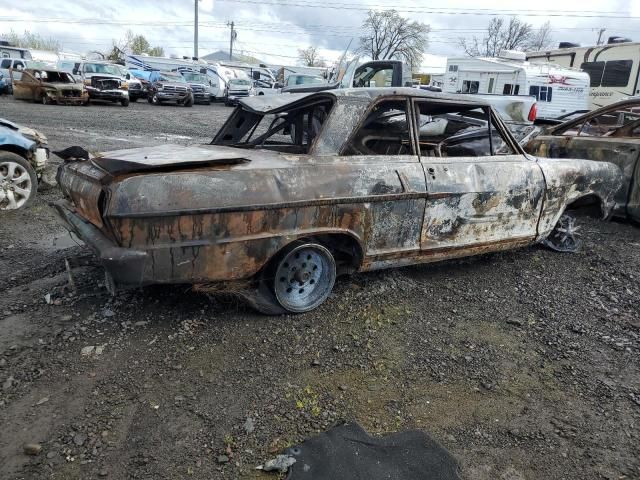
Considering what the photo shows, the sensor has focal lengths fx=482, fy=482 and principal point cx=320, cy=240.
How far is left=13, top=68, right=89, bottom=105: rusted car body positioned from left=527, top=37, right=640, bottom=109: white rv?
19.2 m

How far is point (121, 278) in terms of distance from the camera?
2758mm

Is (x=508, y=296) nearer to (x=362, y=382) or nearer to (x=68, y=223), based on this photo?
(x=362, y=382)

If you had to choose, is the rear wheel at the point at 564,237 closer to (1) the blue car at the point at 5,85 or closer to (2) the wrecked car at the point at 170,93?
(2) the wrecked car at the point at 170,93

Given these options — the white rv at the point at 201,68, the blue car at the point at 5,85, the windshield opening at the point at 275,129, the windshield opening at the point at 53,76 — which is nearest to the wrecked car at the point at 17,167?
the windshield opening at the point at 275,129

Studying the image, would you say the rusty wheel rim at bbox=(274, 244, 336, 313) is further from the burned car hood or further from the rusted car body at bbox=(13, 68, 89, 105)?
the rusted car body at bbox=(13, 68, 89, 105)

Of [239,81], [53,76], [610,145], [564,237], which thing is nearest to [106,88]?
[53,76]

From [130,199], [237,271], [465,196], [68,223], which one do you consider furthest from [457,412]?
[68,223]

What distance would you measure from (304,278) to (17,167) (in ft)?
13.3

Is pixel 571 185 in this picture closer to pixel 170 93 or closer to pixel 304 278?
pixel 304 278

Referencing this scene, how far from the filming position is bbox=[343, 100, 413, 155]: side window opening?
12.0 feet

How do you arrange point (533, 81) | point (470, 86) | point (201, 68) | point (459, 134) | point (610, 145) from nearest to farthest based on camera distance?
point (459, 134) < point (610, 145) < point (533, 81) < point (470, 86) < point (201, 68)

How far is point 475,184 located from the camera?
3814 mm

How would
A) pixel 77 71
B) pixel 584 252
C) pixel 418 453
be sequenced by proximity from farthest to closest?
pixel 77 71, pixel 584 252, pixel 418 453

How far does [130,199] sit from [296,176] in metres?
1.01
